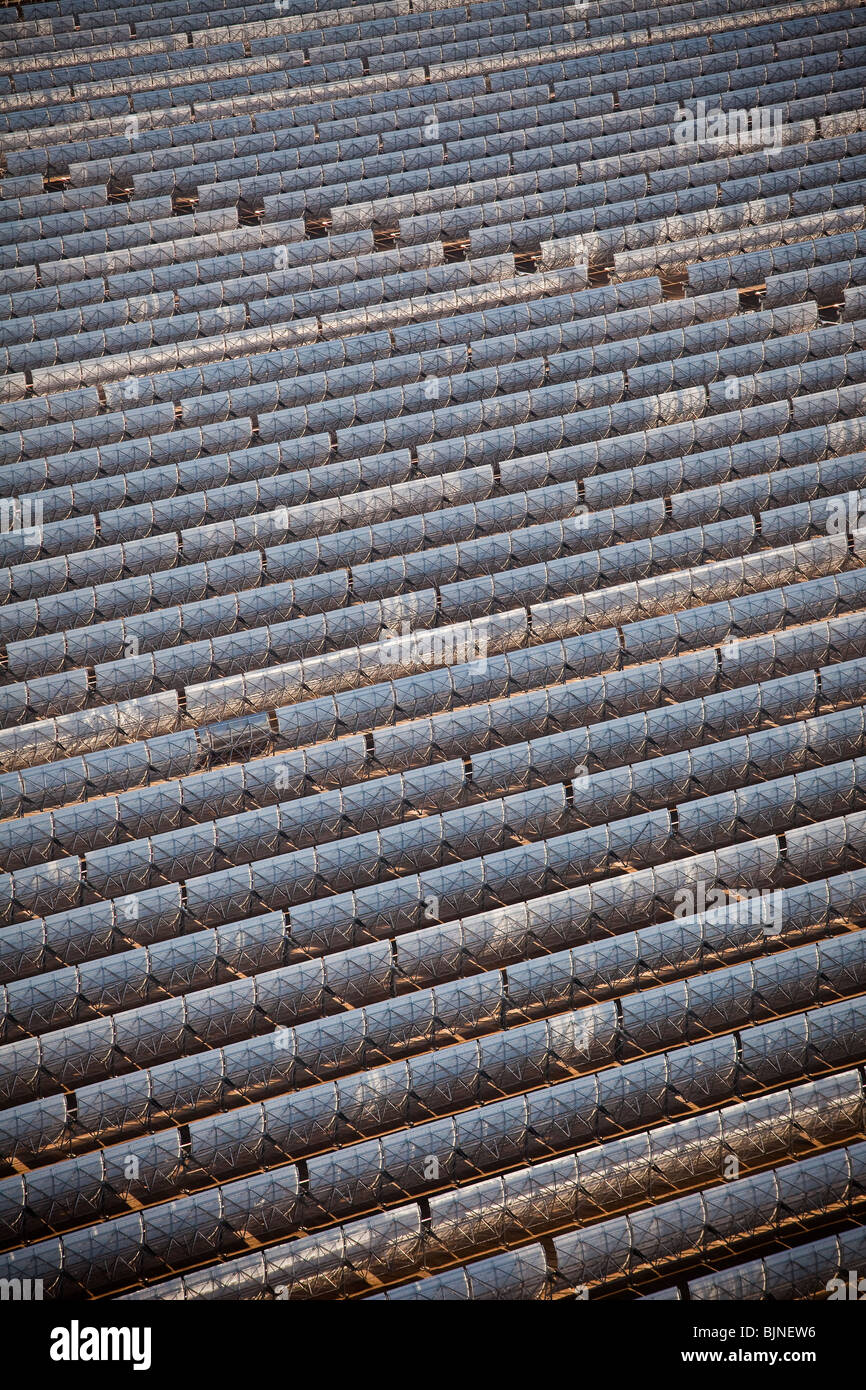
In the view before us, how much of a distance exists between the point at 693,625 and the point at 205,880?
34.0 ft

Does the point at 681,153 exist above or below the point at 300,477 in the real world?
above

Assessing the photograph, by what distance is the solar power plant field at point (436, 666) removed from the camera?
2128 centimetres

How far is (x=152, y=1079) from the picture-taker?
22000mm

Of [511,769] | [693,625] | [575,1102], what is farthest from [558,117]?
[575,1102]

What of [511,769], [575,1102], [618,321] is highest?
[618,321]

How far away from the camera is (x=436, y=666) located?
1099 inches

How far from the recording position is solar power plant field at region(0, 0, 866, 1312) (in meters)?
21.3

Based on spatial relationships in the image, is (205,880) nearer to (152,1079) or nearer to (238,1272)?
(152,1079)

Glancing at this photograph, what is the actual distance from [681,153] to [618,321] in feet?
24.0

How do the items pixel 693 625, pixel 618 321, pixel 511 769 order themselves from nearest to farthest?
pixel 511 769 < pixel 693 625 < pixel 618 321

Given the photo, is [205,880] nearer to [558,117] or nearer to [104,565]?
[104,565]
